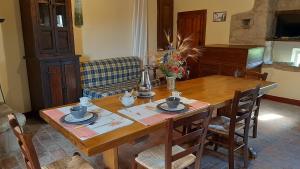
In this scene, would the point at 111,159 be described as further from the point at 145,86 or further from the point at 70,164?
the point at 145,86

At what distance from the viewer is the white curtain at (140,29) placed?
4969 mm

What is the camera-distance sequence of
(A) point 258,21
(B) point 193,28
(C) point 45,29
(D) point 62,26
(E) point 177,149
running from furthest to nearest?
1. (B) point 193,28
2. (A) point 258,21
3. (D) point 62,26
4. (C) point 45,29
5. (E) point 177,149

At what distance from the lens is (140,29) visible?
5.08m

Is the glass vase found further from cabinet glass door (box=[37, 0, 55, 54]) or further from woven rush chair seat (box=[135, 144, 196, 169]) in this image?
cabinet glass door (box=[37, 0, 55, 54])

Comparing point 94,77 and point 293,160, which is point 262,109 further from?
point 94,77

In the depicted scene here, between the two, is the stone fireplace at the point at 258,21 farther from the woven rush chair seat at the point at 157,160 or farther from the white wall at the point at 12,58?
the white wall at the point at 12,58

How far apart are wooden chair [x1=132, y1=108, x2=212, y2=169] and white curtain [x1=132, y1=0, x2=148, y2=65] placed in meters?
A: 3.30

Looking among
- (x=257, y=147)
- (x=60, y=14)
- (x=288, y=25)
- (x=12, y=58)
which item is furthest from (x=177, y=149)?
(x=288, y=25)

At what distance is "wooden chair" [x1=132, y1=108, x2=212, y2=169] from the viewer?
56.5 inches

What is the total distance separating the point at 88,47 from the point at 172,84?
248 centimetres

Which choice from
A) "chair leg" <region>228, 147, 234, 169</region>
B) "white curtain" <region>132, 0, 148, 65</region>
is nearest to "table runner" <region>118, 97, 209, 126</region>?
"chair leg" <region>228, 147, 234, 169</region>

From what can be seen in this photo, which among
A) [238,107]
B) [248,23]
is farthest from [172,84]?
[248,23]

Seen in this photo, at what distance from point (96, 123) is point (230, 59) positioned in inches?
145

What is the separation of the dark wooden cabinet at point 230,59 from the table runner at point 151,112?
271cm
